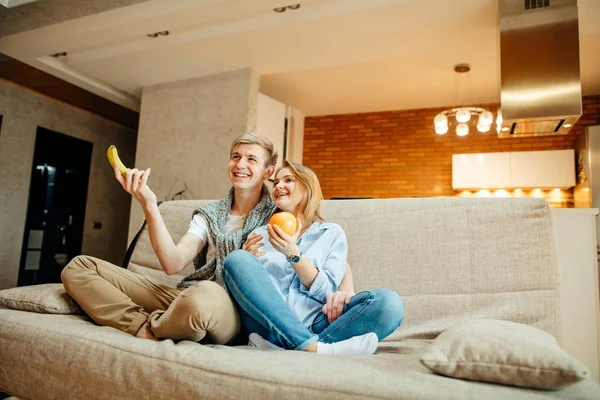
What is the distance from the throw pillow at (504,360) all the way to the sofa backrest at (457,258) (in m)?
0.43

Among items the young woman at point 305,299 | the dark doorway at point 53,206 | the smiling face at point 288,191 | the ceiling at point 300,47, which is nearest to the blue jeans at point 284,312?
the young woman at point 305,299

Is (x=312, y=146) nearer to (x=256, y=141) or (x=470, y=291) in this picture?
(x=256, y=141)

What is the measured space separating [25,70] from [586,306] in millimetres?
5796

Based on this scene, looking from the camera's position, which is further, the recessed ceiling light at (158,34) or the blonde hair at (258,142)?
the recessed ceiling light at (158,34)

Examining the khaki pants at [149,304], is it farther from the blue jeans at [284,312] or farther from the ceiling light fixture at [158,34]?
the ceiling light fixture at [158,34]

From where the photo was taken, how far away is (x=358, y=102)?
6.05 m

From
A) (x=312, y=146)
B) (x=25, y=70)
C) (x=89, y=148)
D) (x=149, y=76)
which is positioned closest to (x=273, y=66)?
(x=149, y=76)

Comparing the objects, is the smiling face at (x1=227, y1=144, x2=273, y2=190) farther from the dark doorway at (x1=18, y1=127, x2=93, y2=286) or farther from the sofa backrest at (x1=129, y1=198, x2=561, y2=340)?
the dark doorway at (x1=18, y1=127, x2=93, y2=286)

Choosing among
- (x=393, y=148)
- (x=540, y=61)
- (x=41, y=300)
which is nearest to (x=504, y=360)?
(x=41, y=300)

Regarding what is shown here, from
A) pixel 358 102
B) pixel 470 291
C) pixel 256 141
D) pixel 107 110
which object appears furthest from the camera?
pixel 107 110

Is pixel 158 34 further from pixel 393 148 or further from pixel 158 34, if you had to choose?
pixel 393 148

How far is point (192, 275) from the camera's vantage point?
5.58 ft

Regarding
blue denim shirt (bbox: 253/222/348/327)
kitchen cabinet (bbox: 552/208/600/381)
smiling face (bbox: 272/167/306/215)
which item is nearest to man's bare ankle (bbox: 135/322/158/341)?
blue denim shirt (bbox: 253/222/348/327)

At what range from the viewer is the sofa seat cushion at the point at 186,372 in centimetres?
88
